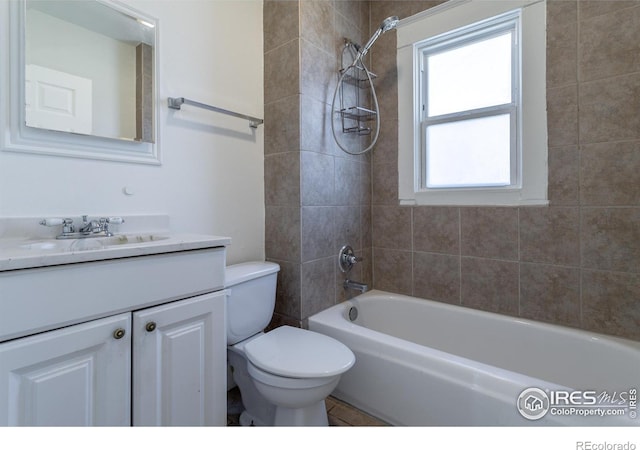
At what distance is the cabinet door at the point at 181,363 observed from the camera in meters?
0.92

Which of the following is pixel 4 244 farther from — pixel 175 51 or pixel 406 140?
pixel 406 140

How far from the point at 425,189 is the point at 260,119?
1121 mm

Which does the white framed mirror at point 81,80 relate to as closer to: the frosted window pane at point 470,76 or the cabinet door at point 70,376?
the cabinet door at point 70,376

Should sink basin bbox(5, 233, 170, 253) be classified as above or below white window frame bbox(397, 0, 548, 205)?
below

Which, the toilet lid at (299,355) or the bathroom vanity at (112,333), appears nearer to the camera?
the bathroom vanity at (112,333)

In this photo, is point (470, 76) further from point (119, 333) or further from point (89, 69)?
point (119, 333)

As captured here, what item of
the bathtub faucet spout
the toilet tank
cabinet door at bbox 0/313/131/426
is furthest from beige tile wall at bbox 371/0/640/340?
cabinet door at bbox 0/313/131/426

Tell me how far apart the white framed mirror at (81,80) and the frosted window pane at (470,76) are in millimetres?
1610

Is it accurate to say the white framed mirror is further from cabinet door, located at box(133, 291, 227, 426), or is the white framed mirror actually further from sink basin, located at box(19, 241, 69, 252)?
cabinet door, located at box(133, 291, 227, 426)

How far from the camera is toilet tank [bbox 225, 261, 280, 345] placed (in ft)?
4.47

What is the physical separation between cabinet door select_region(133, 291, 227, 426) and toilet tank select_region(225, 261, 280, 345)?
0.77 feet

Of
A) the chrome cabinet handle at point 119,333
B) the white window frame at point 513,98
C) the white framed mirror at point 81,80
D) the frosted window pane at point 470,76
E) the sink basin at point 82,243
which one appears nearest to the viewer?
the chrome cabinet handle at point 119,333

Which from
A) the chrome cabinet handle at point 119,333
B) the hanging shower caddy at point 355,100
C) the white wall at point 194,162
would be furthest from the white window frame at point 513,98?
the chrome cabinet handle at point 119,333
